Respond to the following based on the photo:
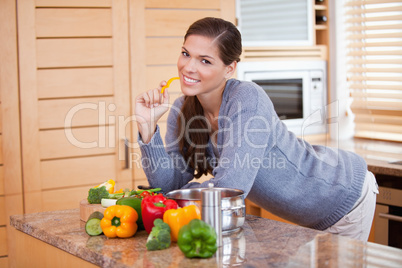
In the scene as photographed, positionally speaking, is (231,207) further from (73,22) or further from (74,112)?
(73,22)

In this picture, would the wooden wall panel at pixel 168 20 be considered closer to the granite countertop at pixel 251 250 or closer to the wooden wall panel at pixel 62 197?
the wooden wall panel at pixel 62 197

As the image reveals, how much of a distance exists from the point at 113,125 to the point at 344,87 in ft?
5.71

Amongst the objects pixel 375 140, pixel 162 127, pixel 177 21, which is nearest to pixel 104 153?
pixel 162 127

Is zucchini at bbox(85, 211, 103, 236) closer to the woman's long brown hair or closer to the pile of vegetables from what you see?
the pile of vegetables

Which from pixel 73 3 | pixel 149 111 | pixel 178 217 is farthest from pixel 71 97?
pixel 178 217

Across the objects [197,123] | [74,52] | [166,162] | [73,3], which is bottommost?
[166,162]

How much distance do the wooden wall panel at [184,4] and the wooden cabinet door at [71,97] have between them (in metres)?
0.18

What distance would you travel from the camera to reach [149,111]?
6.46 ft

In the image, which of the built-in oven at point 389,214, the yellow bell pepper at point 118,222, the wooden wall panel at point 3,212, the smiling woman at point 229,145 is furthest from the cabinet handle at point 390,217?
the wooden wall panel at point 3,212

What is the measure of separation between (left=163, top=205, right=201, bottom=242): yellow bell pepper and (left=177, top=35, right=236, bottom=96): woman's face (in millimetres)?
594

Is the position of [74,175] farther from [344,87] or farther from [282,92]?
[344,87]

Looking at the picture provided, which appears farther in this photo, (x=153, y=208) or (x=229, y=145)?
(x=229, y=145)

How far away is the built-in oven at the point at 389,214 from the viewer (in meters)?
2.59

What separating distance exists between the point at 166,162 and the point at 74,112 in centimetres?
122
